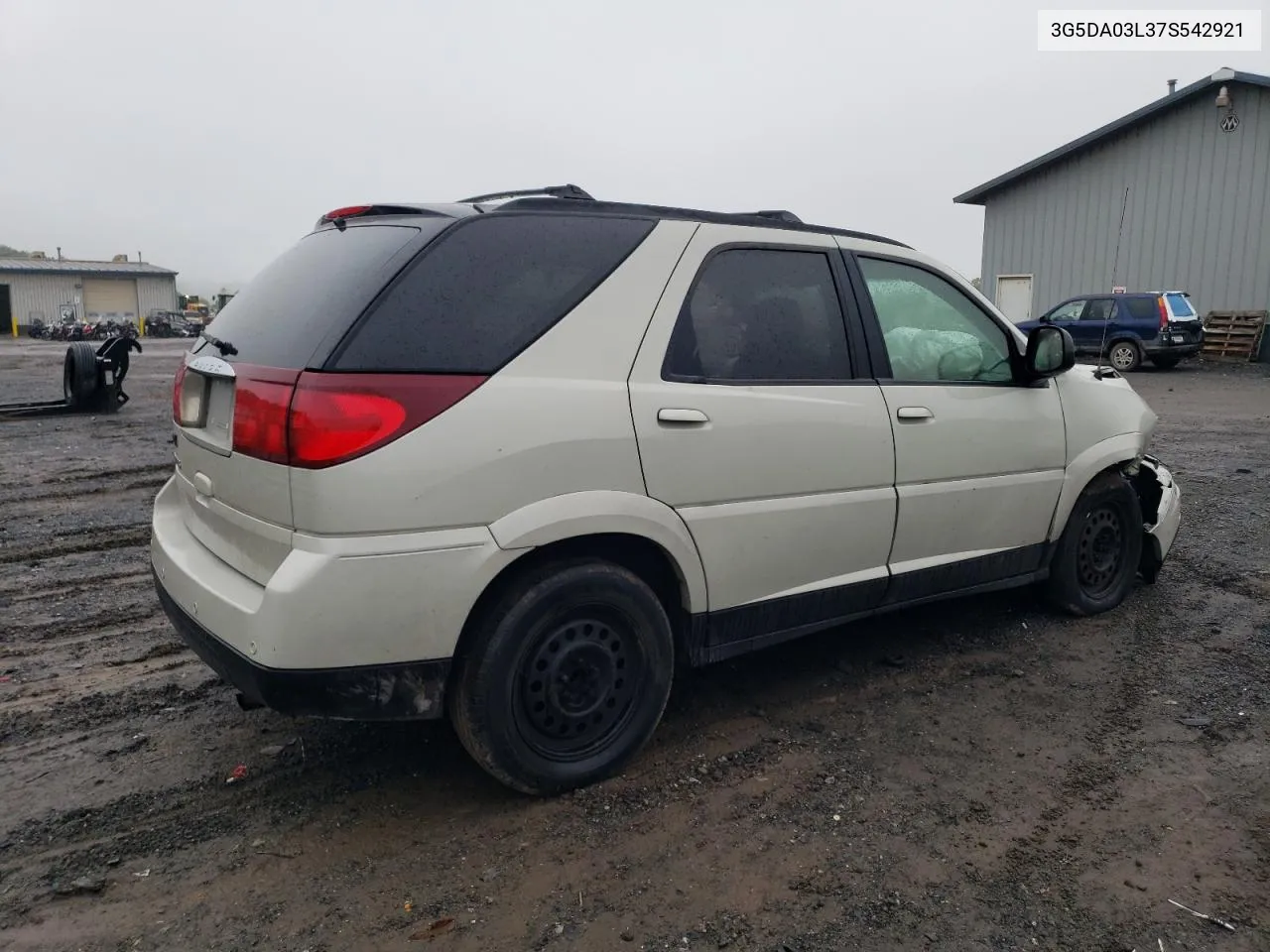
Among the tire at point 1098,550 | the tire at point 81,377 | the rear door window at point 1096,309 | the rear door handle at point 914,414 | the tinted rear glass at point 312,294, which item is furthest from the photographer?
the rear door window at point 1096,309

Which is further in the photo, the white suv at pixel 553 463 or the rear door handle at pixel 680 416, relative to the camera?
the rear door handle at pixel 680 416

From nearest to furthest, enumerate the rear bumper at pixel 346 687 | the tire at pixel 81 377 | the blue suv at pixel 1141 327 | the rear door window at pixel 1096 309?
the rear bumper at pixel 346 687 < the tire at pixel 81 377 < the blue suv at pixel 1141 327 < the rear door window at pixel 1096 309

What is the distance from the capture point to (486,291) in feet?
9.39

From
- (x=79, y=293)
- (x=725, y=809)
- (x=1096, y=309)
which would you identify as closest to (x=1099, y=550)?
(x=725, y=809)

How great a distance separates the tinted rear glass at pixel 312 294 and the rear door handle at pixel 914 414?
187 cm

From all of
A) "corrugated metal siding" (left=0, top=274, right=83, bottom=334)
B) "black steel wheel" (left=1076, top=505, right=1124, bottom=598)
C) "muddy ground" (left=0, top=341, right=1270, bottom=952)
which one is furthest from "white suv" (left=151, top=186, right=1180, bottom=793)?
"corrugated metal siding" (left=0, top=274, right=83, bottom=334)

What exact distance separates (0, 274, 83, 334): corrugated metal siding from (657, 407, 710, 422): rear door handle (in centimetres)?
6103

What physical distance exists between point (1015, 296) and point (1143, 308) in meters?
7.53

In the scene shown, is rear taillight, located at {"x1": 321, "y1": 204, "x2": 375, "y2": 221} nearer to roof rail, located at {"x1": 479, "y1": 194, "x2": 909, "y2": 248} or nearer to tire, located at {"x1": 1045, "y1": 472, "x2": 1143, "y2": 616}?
roof rail, located at {"x1": 479, "y1": 194, "x2": 909, "y2": 248}

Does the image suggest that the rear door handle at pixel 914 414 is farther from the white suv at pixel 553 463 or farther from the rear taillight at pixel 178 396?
the rear taillight at pixel 178 396

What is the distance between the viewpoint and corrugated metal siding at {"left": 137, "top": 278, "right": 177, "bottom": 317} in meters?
59.3

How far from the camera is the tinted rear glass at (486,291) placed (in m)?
2.67

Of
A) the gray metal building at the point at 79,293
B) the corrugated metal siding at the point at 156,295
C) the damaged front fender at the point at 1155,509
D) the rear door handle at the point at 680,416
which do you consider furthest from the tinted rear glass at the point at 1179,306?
the corrugated metal siding at the point at 156,295

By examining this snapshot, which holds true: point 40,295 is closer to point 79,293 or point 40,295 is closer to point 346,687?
point 79,293
